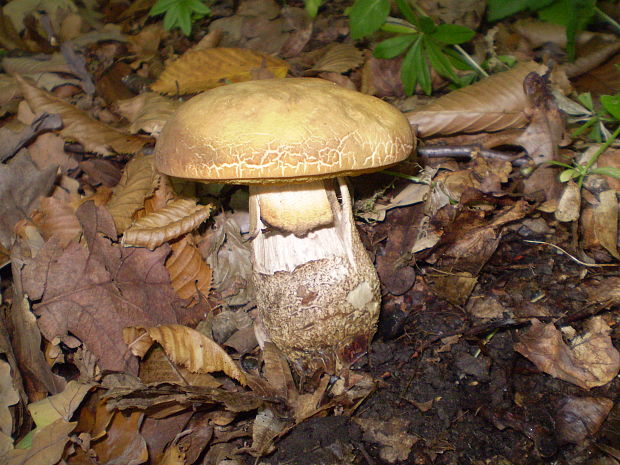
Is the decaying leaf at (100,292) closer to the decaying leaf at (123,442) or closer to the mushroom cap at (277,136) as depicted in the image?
the decaying leaf at (123,442)

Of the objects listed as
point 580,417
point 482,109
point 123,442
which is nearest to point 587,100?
point 482,109

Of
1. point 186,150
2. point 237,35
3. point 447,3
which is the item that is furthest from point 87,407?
point 447,3

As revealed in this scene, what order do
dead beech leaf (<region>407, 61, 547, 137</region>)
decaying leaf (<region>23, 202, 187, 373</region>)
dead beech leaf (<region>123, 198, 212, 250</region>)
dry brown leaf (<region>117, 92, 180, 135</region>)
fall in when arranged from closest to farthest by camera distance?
decaying leaf (<region>23, 202, 187, 373</region>)
dead beech leaf (<region>123, 198, 212, 250</region>)
dead beech leaf (<region>407, 61, 547, 137</region>)
dry brown leaf (<region>117, 92, 180, 135</region>)

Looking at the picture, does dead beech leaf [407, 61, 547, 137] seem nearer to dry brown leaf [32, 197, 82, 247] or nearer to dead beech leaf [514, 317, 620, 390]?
dead beech leaf [514, 317, 620, 390]

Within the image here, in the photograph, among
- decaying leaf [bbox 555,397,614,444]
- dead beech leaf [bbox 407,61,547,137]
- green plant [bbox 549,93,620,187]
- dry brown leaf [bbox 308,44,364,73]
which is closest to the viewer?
decaying leaf [bbox 555,397,614,444]

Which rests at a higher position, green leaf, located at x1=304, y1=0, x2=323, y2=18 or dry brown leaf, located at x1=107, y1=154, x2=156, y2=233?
green leaf, located at x1=304, y1=0, x2=323, y2=18

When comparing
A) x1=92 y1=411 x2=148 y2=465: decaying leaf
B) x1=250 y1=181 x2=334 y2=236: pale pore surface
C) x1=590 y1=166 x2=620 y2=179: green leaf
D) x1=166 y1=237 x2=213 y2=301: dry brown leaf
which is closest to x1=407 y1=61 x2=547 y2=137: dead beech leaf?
x1=590 y1=166 x2=620 y2=179: green leaf

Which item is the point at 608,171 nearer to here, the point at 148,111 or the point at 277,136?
the point at 277,136
